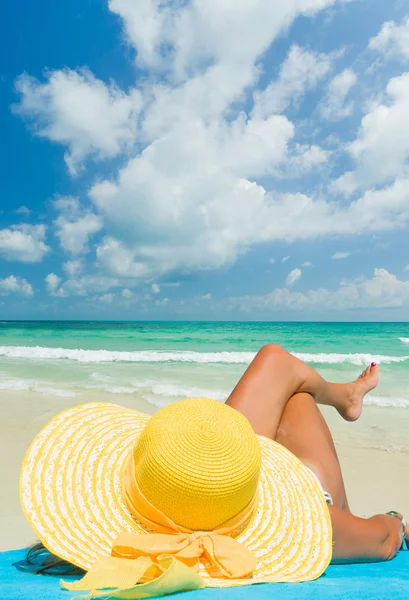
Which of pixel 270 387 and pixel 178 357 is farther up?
pixel 270 387

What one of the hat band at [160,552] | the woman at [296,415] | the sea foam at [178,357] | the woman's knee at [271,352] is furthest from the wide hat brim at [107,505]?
the sea foam at [178,357]

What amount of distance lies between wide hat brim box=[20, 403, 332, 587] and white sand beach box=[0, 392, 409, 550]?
5.21 feet

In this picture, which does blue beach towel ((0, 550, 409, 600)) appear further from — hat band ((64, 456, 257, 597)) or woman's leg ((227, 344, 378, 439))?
woman's leg ((227, 344, 378, 439))

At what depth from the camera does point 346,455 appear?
413 cm

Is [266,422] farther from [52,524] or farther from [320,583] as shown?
[52,524]

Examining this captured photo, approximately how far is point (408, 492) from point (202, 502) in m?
3.02

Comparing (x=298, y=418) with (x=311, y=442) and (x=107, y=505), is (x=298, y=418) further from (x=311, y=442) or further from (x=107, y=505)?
(x=107, y=505)

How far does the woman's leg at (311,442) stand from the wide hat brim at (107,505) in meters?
0.56

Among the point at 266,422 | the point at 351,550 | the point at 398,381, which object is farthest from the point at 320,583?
the point at 398,381

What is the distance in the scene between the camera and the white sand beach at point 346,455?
9.52 ft

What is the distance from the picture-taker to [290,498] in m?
1.35

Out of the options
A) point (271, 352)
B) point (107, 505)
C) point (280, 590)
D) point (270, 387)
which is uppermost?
point (271, 352)

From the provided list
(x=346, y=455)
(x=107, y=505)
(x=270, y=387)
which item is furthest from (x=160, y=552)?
(x=346, y=455)

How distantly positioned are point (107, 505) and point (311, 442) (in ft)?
3.90
